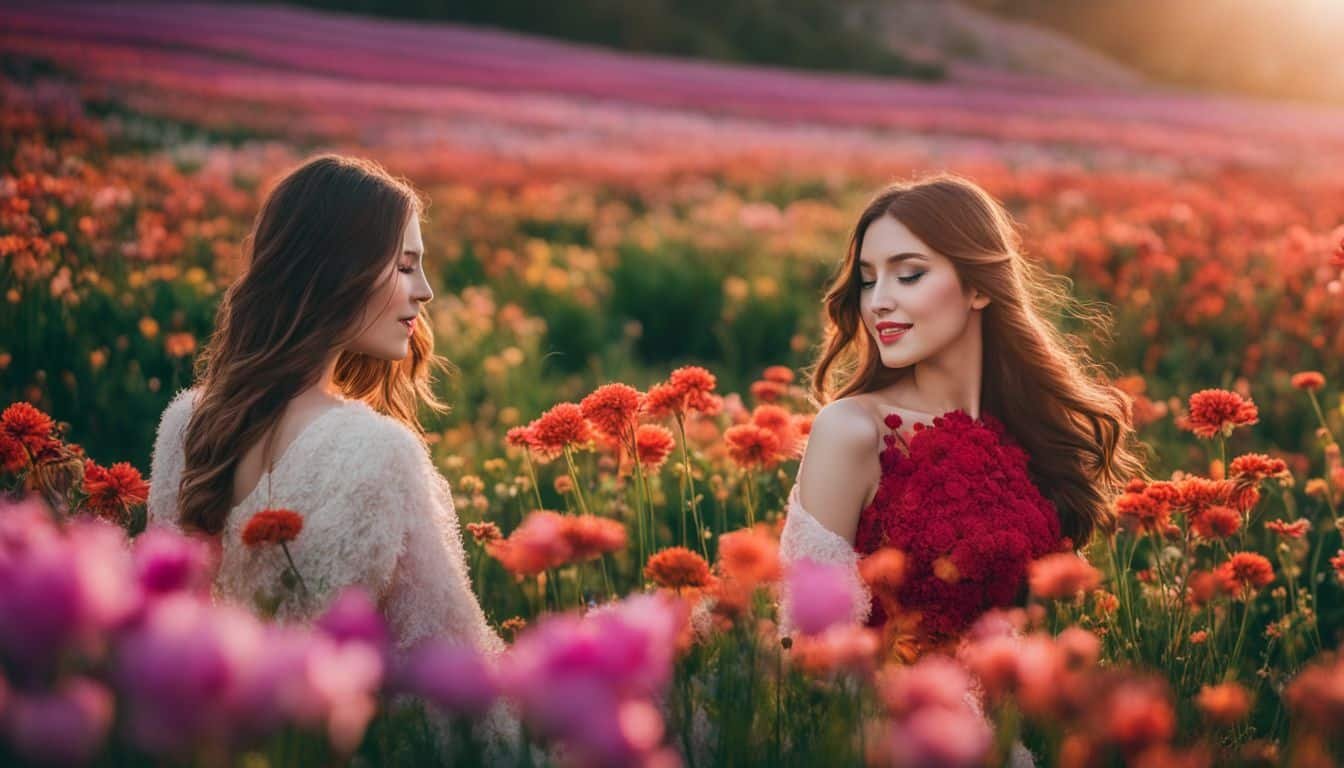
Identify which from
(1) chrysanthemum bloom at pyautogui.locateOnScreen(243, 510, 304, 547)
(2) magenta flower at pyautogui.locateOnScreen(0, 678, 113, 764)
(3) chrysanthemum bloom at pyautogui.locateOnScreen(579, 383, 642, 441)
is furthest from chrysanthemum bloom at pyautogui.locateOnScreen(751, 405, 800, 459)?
(2) magenta flower at pyautogui.locateOnScreen(0, 678, 113, 764)

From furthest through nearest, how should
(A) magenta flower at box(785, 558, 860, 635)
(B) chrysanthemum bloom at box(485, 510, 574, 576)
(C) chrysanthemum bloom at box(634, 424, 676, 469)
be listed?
(C) chrysanthemum bloom at box(634, 424, 676, 469)
(B) chrysanthemum bloom at box(485, 510, 574, 576)
(A) magenta flower at box(785, 558, 860, 635)

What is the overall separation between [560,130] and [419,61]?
13.4 feet

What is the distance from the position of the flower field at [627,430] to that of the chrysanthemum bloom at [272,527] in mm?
12

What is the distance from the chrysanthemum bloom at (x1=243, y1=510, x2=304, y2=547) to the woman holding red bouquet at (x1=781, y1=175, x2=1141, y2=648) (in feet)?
3.37

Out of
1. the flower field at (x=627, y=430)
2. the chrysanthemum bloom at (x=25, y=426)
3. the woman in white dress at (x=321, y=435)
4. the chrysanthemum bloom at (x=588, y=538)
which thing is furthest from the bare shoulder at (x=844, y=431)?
the chrysanthemum bloom at (x=25, y=426)

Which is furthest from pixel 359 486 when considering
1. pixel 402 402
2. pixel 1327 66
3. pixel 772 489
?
pixel 1327 66

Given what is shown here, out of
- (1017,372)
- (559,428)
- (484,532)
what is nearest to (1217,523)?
(1017,372)

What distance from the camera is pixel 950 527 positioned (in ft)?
7.24

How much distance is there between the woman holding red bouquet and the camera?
2213 millimetres

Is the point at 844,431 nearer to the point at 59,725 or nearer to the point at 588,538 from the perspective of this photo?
the point at 588,538

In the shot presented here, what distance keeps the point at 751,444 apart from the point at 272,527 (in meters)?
1.04

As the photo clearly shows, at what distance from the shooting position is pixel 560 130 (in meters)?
11.1

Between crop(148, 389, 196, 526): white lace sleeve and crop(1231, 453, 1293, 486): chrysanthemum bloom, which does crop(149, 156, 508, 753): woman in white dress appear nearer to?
crop(148, 389, 196, 526): white lace sleeve

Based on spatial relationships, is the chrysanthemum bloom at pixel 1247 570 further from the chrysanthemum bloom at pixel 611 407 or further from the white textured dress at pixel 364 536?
the white textured dress at pixel 364 536
